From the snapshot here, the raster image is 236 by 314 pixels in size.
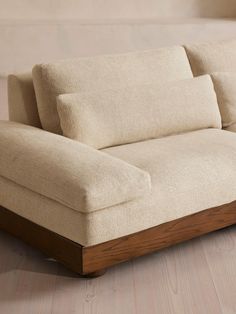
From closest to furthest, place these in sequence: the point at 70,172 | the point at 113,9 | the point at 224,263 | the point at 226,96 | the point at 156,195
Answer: the point at 70,172 < the point at 156,195 < the point at 224,263 < the point at 226,96 < the point at 113,9

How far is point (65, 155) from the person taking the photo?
3172 millimetres

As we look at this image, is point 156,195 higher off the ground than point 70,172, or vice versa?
point 70,172

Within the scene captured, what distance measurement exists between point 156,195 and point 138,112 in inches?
26.9

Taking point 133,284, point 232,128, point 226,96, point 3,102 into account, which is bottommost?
point 3,102

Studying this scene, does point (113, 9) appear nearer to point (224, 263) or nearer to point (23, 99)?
point (23, 99)

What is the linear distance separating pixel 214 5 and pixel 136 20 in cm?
84

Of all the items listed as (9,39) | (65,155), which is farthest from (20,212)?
(9,39)

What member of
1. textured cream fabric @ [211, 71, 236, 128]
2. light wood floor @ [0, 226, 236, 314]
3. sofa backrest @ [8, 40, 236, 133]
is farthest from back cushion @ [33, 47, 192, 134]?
light wood floor @ [0, 226, 236, 314]

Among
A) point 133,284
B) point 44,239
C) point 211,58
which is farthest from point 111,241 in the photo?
point 211,58

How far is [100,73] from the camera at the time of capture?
3785 millimetres

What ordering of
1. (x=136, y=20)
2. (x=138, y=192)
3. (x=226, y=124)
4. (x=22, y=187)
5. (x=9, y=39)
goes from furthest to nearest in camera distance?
(x=136, y=20), (x=9, y=39), (x=226, y=124), (x=22, y=187), (x=138, y=192)

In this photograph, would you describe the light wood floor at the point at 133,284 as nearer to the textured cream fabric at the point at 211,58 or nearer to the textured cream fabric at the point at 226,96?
the textured cream fabric at the point at 226,96

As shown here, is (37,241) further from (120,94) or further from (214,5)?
(214,5)

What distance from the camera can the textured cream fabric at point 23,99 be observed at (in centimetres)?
372
